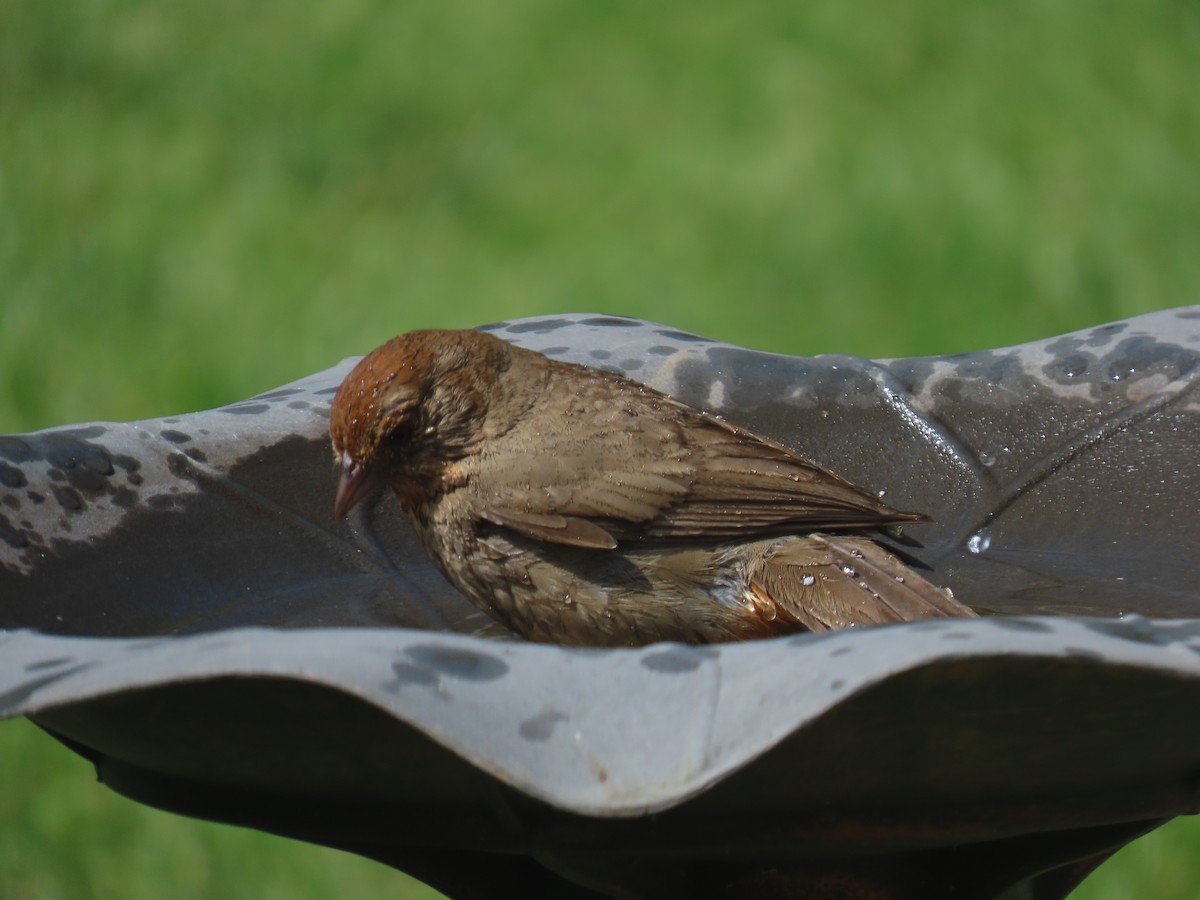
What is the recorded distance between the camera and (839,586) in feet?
11.4

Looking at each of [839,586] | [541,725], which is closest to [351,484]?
[839,586]

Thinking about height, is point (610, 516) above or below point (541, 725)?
above

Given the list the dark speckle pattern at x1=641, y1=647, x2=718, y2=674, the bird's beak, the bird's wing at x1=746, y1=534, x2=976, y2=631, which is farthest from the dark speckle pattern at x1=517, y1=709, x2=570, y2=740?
the bird's beak

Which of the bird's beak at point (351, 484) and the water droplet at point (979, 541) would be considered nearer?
the bird's beak at point (351, 484)

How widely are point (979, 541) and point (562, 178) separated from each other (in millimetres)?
5359

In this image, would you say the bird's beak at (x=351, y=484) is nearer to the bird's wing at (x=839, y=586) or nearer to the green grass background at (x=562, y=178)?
the bird's wing at (x=839, y=586)

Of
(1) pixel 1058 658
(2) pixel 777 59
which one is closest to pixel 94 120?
(2) pixel 777 59

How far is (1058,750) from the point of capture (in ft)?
8.25

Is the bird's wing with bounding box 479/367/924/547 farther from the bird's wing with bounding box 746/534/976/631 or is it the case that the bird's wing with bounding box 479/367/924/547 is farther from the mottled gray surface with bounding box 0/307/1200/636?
the mottled gray surface with bounding box 0/307/1200/636

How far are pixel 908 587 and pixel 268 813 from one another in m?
1.30

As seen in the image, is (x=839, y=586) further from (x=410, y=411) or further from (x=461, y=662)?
(x=461, y=662)

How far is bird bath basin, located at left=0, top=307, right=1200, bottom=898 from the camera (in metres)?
2.26

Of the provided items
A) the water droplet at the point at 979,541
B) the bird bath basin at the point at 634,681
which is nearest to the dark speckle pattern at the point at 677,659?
the bird bath basin at the point at 634,681

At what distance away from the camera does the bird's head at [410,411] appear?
3.60 meters
